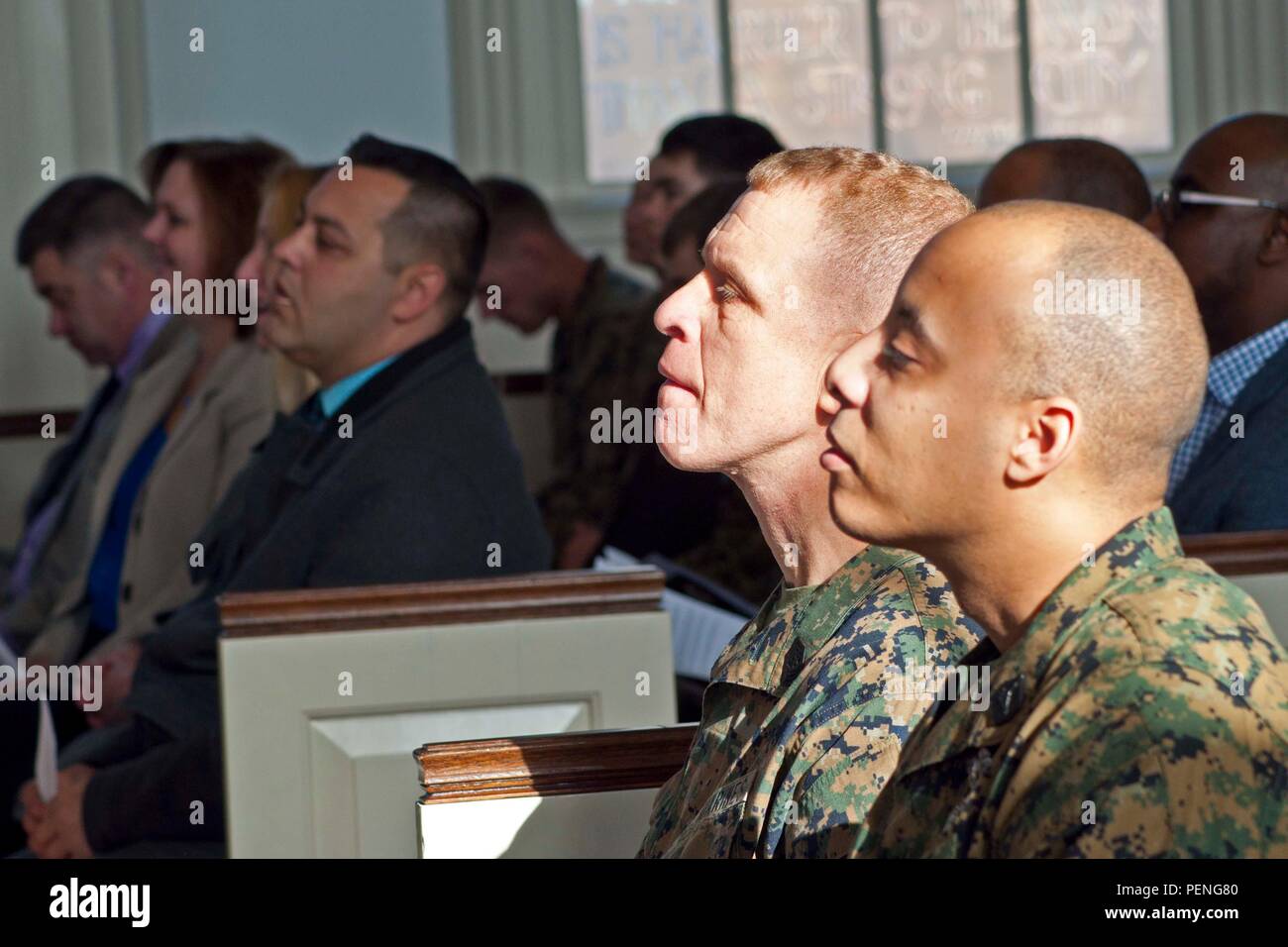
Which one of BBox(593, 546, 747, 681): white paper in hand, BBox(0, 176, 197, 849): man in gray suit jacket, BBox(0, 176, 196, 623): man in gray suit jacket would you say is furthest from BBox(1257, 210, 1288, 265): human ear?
BBox(0, 176, 196, 623): man in gray suit jacket

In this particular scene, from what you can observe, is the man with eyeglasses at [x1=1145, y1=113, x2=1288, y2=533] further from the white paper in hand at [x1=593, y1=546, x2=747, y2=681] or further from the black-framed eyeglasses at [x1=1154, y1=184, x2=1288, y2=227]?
the white paper in hand at [x1=593, y1=546, x2=747, y2=681]

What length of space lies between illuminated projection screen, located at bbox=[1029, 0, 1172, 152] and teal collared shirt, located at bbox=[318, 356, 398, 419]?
493 cm

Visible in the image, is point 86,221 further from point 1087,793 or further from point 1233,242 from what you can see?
point 1087,793

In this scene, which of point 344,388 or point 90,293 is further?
point 90,293

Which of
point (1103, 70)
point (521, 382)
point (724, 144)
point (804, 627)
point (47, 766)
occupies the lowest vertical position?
point (47, 766)

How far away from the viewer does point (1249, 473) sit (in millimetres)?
2715

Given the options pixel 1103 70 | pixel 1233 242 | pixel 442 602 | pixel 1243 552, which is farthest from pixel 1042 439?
pixel 1103 70

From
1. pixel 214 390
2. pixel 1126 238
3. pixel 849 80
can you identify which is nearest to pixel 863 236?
pixel 1126 238

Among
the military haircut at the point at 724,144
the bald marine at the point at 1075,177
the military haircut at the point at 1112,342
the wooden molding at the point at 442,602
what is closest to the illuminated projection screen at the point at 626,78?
the military haircut at the point at 724,144

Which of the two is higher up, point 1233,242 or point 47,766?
point 1233,242

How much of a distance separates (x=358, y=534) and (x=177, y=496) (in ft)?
3.48

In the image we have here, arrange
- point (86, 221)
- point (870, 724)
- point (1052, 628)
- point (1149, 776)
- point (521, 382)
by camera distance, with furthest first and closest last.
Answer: point (521, 382) < point (86, 221) < point (870, 724) < point (1052, 628) < point (1149, 776)

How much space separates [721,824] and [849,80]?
6336 mm

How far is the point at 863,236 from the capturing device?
153cm
